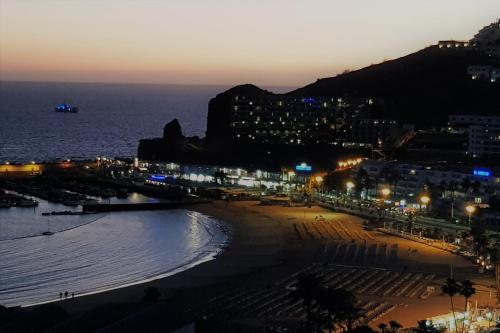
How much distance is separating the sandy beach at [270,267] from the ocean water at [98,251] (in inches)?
56.5

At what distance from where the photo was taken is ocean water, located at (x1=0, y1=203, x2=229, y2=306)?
32875 mm

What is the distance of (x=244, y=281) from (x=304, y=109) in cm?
5749

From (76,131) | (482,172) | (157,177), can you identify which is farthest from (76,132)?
(482,172)

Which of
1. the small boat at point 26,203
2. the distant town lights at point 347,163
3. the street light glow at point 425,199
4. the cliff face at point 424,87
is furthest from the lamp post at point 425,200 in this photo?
the cliff face at point 424,87

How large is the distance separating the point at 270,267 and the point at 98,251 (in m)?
9.46

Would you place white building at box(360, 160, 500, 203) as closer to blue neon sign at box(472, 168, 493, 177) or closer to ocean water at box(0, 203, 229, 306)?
blue neon sign at box(472, 168, 493, 177)

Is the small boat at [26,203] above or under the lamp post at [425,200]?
under

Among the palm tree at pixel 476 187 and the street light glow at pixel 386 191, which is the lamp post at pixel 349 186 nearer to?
the street light glow at pixel 386 191

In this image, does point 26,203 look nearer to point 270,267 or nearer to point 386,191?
point 386,191

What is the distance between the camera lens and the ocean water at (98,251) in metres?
32.9

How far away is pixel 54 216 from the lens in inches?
2009

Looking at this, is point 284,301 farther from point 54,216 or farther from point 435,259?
point 54,216

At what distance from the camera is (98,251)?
3969 cm

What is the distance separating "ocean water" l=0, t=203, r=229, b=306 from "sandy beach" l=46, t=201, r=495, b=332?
143 centimetres
